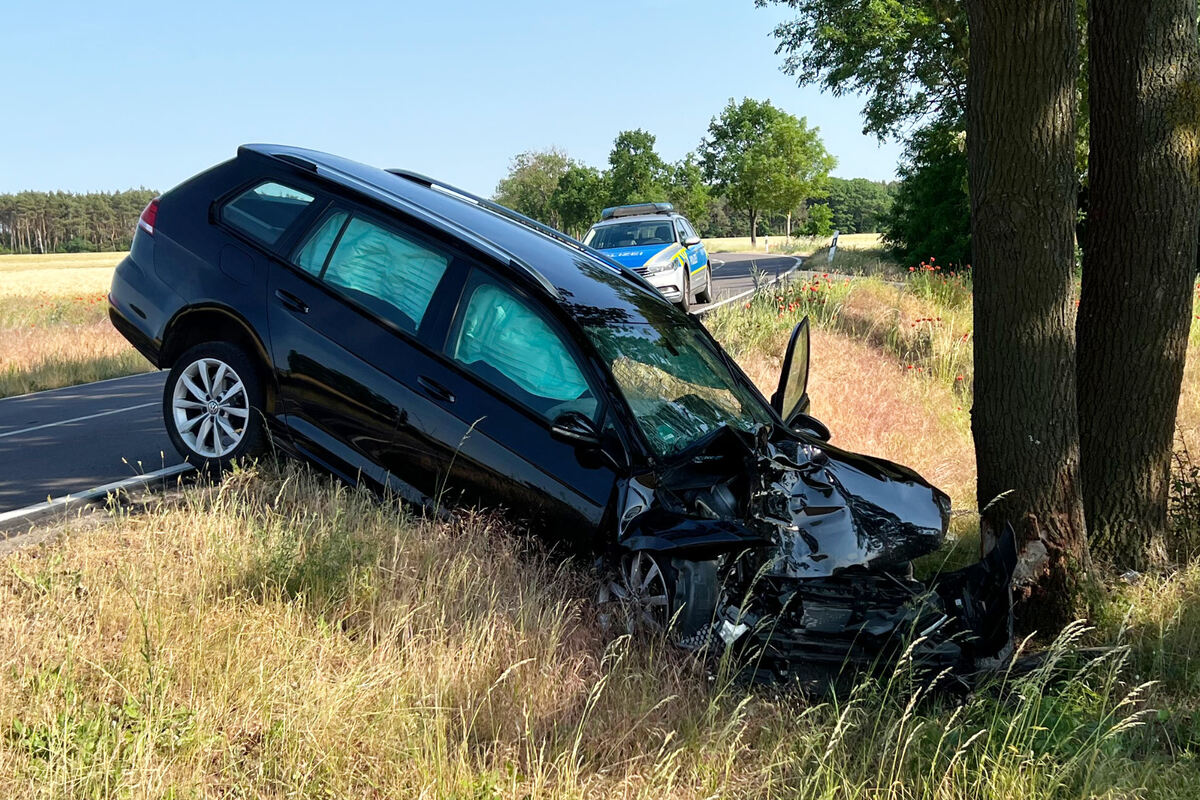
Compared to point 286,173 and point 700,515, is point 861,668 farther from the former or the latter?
point 286,173

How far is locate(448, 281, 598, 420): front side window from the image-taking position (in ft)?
15.0

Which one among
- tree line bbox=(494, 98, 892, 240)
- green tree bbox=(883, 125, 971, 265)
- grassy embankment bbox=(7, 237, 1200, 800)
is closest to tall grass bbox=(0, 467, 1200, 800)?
grassy embankment bbox=(7, 237, 1200, 800)

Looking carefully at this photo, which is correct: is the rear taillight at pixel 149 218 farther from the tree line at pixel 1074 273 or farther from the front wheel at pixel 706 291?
the front wheel at pixel 706 291

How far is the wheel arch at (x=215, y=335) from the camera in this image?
5160 millimetres

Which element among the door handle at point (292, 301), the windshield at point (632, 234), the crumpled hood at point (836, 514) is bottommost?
the crumpled hood at point (836, 514)

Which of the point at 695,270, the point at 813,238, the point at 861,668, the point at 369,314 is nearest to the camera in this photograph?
the point at 861,668

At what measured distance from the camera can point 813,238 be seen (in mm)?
66500

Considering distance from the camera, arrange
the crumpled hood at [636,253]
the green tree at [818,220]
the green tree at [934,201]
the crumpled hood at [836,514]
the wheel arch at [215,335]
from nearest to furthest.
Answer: the crumpled hood at [836,514], the wheel arch at [215,335], the crumpled hood at [636,253], the green tree at [934,201], the green tree at [818,220]

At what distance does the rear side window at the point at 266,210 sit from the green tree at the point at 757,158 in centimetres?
6144

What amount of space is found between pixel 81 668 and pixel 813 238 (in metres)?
66.2

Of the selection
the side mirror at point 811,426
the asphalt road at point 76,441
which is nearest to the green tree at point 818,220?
the asphalt road at point 76,441

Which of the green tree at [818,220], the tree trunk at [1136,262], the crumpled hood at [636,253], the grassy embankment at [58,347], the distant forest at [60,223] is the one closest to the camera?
the tree trunk at [1136,262]

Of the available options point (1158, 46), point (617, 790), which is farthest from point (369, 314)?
point (1158, 46)

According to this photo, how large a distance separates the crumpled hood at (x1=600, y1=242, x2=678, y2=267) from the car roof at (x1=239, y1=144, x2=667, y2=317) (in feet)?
29.9
